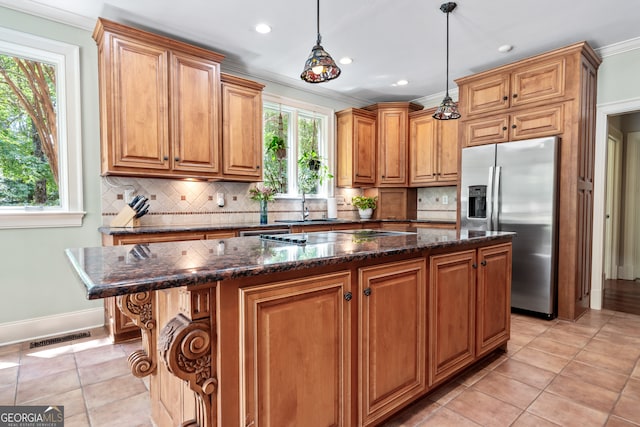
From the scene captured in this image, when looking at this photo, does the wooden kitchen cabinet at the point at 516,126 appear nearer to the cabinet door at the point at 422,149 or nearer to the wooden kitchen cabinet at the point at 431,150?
the wooden kitchen cabinet at the point at 431,150

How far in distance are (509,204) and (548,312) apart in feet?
3.68

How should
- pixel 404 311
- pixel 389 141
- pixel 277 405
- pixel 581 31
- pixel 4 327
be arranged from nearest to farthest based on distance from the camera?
pixel 277 405 → pixel 404 311 → pixel 4 327 → pixel 581 31 → pixel 389 141

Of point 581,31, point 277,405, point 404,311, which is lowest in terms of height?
point 277,405

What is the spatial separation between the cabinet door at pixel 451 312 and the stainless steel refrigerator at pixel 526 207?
1.75 m

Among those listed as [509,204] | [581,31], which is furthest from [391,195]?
[581,31]

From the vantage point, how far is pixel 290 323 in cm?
127

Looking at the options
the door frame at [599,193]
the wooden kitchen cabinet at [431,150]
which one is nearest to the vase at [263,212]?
the wooden kitchen cabinet at [431,150]

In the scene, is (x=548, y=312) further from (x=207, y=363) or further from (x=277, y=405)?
(x=207, y=363)

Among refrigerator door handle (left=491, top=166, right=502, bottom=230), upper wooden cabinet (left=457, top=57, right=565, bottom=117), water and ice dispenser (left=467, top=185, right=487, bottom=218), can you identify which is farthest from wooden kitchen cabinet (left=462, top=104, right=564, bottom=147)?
water and ice dispenser (left=467, top=185, right=487, bottom=218)

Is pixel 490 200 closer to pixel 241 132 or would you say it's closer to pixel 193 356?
pixel 241 132

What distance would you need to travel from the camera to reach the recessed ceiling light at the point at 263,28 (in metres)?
3.12

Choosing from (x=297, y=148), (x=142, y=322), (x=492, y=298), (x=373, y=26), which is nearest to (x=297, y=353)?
(x=142, y=322)

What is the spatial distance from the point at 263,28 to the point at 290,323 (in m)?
2.87

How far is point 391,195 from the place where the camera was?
524 centimetres
